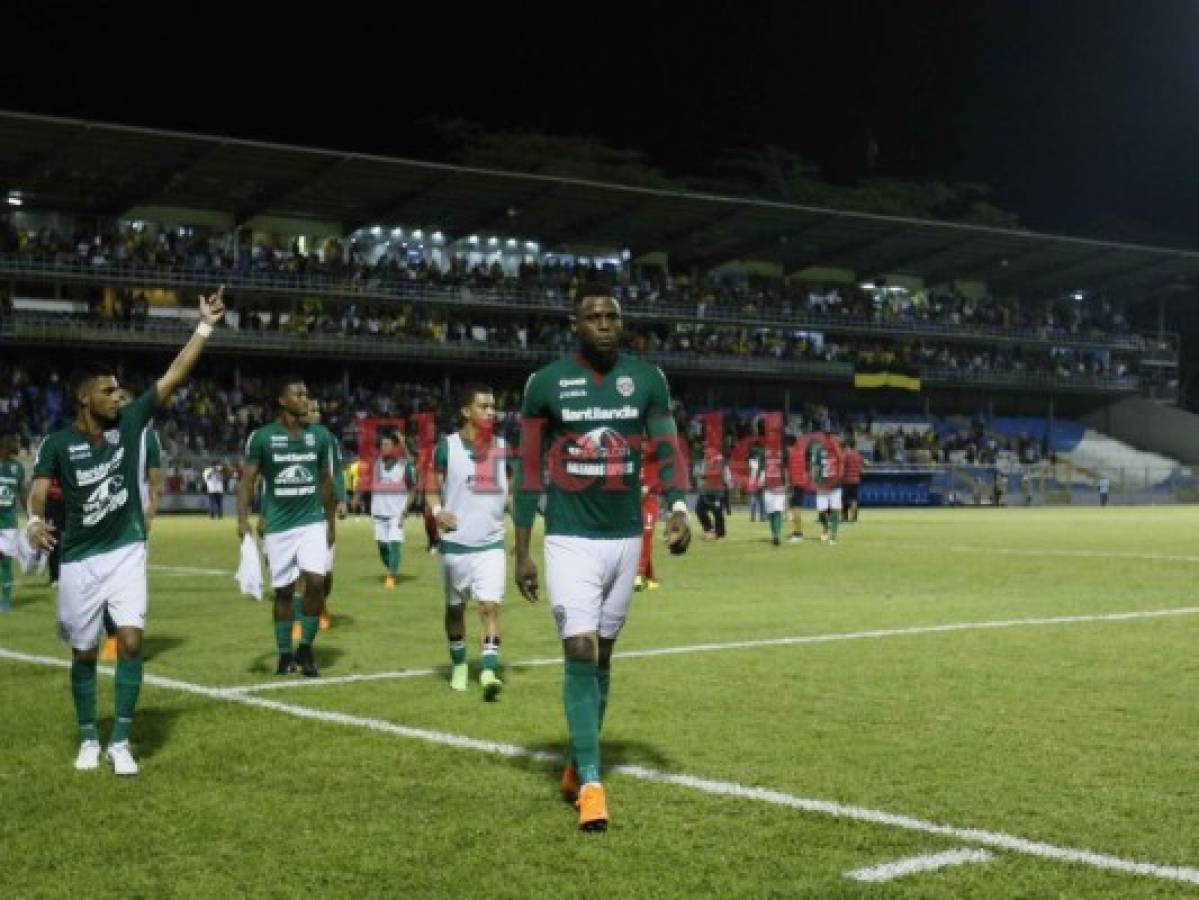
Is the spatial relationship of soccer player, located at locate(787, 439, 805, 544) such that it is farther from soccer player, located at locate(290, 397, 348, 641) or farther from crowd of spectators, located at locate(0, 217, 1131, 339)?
soccer player, located at locate(290, 397, 348, 641)

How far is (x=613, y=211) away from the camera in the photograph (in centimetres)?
6284

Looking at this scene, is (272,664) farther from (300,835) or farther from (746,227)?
(746,227)

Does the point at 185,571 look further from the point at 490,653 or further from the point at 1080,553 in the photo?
the point at 1080,553

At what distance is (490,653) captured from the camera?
983cm

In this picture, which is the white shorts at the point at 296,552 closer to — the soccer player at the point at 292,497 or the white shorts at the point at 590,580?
the soccer player at the point at 292,497

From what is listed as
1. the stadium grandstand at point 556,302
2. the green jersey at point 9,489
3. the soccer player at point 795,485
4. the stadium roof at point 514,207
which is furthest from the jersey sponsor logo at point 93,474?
the stadium roof at point 514,207

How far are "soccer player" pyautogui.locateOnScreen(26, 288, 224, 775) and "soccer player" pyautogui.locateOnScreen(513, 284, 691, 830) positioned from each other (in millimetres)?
2209

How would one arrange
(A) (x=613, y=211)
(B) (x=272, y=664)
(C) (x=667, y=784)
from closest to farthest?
(C) (x=667, y=784), (B) (x=272, y=664), (A) (x=613, y=211)

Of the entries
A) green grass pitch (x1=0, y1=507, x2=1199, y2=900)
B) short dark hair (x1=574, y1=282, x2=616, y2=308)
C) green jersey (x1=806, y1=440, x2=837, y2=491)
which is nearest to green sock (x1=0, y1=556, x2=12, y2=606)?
green grass pitch (x1=0, y1=507, x2=1199, y2=900)

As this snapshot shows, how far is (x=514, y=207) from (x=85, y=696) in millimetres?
54429

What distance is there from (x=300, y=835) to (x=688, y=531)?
7.50 feet

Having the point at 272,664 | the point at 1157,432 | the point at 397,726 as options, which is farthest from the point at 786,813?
the point at 1157,432

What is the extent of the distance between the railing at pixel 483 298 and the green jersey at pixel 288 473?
1756 inches

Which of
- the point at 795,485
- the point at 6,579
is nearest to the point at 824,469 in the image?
the point at 795,485
